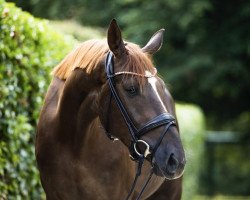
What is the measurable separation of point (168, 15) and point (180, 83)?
176 cm

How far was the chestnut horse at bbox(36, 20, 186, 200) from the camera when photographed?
4.52 meters

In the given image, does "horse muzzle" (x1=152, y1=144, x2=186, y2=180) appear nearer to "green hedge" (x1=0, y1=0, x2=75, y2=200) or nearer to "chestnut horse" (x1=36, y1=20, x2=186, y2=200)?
"chestnut horse" (x1=36, y1=20, x2=186, y2=200)

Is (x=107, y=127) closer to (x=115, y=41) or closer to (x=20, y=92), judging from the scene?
(x=115, y=41)

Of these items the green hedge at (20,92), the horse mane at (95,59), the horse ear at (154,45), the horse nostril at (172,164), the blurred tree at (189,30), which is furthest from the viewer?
the blurred tree at (189,30)

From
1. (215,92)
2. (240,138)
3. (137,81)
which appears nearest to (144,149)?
(137,81)

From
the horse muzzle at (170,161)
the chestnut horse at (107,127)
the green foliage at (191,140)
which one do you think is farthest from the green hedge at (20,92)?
the green foliage at (191,140)

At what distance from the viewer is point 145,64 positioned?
4.68m

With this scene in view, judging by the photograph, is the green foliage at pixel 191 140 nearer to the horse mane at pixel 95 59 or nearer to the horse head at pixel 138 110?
the horse mane at pixel 95 59

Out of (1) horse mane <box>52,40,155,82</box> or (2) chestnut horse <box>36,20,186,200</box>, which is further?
(1) horse mane <box>52,40,155,82</box>

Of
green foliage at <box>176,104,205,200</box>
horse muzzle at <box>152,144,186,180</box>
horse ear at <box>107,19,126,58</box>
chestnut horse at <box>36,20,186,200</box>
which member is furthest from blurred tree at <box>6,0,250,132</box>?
horse muzzle at <box>152,144,186,180</box>

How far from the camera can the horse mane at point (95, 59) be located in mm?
4637

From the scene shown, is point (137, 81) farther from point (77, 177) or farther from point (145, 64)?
point (77, 177)

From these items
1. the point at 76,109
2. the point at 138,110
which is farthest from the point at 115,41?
the point at 76,109

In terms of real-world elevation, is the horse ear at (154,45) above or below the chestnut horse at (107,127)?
above
